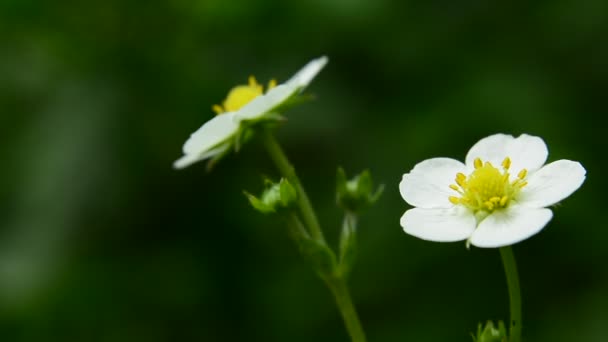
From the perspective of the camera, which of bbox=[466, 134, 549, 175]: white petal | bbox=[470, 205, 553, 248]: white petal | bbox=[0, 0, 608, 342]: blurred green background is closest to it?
bbox=[470, 205, 553, 248]: white petal

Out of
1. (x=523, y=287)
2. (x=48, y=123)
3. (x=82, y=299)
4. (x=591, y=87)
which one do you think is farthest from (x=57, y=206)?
(x=591, y=87)

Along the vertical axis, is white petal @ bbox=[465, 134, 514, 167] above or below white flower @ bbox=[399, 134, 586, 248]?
above

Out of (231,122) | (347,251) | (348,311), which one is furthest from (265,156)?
(348,311)

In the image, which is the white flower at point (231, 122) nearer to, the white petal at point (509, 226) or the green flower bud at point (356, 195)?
the green flower bud at point (356, 195)

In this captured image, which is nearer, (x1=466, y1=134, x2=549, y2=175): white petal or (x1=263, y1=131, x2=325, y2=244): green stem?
(x1=466, y1=134, x2=549, y2=175): white petal

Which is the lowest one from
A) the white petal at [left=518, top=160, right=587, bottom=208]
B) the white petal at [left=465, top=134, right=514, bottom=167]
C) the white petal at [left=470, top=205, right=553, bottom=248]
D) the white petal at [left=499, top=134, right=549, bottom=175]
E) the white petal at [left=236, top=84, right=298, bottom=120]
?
the white petal at [left=470, top=205, right=553, bottom=248]

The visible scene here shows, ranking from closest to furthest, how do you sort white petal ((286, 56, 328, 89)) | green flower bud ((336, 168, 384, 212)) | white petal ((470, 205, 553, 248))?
1. white petal ((470, 205, 553, 248))
2. green flower bud ((336, 168, 384, 212))
3. white petal ((286, 56, 328, 89))

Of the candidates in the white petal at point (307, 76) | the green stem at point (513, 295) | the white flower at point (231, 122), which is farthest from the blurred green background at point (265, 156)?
the green stem at point (513, 295)

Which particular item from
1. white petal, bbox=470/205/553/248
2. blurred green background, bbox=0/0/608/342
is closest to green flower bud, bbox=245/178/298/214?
white petal, bbox=470/205/553/248

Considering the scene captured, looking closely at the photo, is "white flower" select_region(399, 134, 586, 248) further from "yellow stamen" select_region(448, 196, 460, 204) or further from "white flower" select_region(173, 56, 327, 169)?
"white flower" select_region(173, 56, 327, 169)
